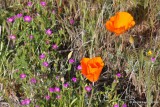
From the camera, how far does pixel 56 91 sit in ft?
5.95

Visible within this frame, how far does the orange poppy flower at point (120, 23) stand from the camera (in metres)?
1.82

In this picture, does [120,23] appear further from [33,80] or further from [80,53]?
[33,80]

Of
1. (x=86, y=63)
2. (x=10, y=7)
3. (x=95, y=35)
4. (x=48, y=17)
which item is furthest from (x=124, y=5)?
(x=10, y=7)

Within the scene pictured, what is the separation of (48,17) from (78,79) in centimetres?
60

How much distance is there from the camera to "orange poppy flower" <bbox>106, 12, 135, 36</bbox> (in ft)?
5.97

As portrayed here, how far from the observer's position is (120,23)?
1.89 m

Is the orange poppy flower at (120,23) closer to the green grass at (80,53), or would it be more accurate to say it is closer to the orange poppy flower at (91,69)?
the green grass at (80,53)

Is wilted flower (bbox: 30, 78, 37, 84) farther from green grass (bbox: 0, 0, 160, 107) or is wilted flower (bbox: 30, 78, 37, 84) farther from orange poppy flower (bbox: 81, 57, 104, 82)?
orange poppy flower (bbox: 81, 57, 104, 82)

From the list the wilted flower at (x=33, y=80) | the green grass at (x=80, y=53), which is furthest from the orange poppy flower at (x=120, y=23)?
the wilted flower at (x=33, y=80)

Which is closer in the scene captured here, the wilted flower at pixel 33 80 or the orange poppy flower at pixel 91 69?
the orange poppy flower at pixel 91 69

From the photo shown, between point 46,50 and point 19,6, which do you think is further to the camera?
point 19,6

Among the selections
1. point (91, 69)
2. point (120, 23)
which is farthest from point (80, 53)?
point (91, 69)

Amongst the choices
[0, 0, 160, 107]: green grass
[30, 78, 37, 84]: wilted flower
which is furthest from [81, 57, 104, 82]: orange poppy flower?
[30, 78, 37, 84]: wilted flower

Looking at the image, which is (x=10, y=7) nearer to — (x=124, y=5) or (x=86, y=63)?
(x=124, y=5)
